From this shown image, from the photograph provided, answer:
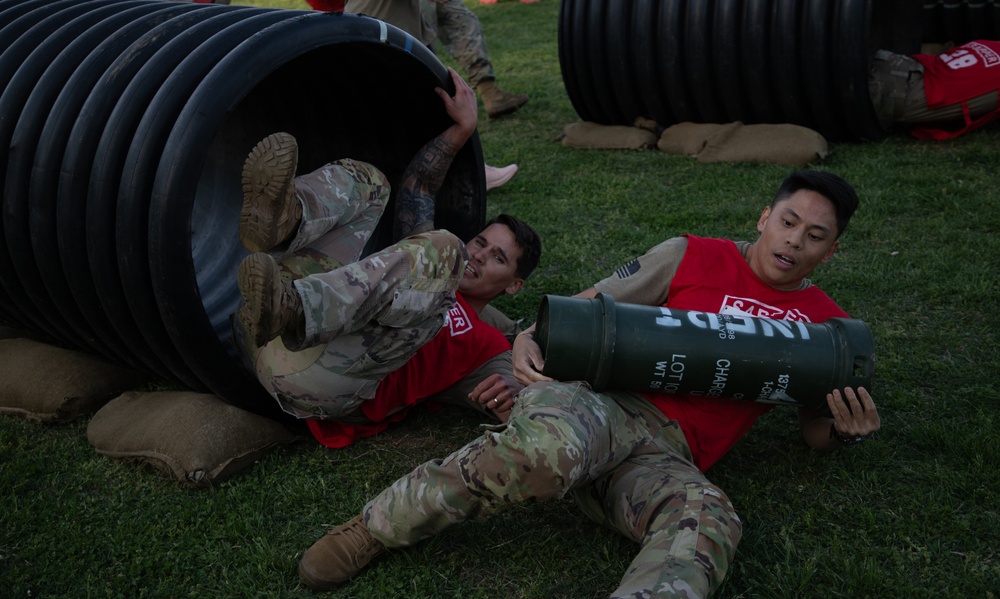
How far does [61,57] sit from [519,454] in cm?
222

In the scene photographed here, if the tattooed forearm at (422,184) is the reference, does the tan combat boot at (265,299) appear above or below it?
above

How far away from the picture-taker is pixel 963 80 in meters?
6.20

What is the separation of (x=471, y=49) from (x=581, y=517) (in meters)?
5.62

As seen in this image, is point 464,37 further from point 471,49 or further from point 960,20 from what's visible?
point 960,20

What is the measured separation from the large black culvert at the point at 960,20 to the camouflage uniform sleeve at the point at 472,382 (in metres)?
5.90

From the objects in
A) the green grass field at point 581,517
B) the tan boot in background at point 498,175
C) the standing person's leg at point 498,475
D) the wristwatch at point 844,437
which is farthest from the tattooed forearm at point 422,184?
the tan boot in background at point 498,175

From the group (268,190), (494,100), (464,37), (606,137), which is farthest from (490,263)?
(464,37)

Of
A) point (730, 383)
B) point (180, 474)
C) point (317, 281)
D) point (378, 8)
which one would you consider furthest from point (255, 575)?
point (378, 8)

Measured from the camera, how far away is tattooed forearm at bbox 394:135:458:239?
4.00 metres

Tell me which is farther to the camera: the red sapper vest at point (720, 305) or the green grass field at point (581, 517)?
the red sapper vest at point (720, 305)

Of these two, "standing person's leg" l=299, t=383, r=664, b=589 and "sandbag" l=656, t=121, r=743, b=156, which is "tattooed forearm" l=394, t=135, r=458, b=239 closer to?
Result: "standing person's leg" l=299, t=383, r=664, b=589

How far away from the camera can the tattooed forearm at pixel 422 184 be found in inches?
158

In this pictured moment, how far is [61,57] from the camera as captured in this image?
331 cm

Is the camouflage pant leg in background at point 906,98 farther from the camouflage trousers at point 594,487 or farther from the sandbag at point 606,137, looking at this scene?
the camouflage trousers at point 594,487
